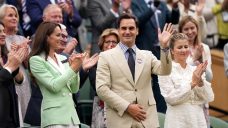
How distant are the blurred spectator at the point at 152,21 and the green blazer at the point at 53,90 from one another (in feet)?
11.5

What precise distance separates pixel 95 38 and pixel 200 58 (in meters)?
2.01

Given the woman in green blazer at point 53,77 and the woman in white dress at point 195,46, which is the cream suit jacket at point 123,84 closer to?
the woman in green blazer at point 53,77

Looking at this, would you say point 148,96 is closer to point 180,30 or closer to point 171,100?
Answer: point 171,100

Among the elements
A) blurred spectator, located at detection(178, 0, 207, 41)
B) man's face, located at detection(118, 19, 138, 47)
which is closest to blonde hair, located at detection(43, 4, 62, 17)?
man's face, located at detection(118, 19, 138, 47)

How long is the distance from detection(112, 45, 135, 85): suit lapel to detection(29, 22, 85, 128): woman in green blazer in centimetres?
47

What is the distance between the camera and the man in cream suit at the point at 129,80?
838cm

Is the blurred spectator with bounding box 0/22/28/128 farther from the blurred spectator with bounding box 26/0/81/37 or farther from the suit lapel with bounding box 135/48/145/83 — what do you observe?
the blurred spectator with bounding box 26/0/81/37

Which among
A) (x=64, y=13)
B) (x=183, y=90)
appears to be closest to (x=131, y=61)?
(x=183, y=90)

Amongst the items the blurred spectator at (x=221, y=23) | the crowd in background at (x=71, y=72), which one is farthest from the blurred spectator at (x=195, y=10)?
the crowd in background at (x=71, y=72)

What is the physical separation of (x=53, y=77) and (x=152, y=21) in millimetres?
4013

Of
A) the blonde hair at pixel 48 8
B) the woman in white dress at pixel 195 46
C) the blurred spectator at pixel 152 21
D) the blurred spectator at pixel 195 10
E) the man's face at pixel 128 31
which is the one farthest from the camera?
the blurred spectator at pixel 152 21

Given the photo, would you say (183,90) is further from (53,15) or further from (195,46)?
(53,15)

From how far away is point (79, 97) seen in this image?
37.6 ft

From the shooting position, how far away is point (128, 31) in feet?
28.4
